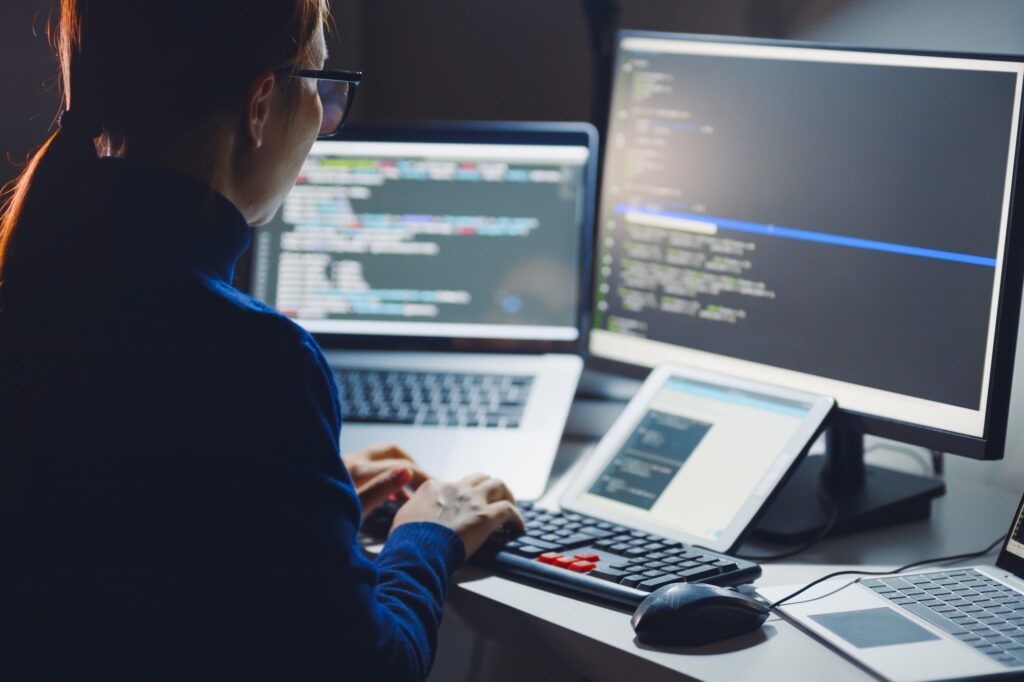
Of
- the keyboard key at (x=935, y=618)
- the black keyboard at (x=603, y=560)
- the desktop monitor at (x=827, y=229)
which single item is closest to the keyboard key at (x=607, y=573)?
the black keyboard at (x=603, y=560)

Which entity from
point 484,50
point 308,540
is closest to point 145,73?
point 308,540

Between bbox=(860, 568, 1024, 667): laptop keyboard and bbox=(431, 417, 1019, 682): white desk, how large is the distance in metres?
0.08

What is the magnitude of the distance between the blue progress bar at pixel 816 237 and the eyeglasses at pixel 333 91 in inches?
16.1

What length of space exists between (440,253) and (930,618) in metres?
0.77

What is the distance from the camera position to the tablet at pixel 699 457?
36.4 inches

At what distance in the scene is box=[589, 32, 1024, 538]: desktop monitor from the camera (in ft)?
2.93

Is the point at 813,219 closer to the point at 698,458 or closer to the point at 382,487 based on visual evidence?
the point at 698,458

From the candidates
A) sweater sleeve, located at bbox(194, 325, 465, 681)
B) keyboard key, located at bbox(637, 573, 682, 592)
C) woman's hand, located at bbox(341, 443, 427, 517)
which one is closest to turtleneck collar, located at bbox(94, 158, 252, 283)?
sweater sleeve, located at bbox(194, 325, 465, 681)

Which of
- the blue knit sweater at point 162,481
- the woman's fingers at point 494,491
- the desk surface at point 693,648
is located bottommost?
the desk surface at point 693,648

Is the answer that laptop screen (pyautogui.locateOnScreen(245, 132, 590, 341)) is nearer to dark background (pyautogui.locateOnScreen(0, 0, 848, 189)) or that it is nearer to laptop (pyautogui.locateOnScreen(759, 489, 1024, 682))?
dark background (pyautogui.locateOnScreen(0, 0, 848, 189))

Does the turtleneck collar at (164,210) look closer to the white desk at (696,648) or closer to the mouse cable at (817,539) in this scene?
the white desk at (696,648)

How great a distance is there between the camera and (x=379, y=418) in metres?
1.18

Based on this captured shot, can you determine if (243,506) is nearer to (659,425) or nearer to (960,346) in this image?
(659,425)

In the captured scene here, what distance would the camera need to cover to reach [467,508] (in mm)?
878
